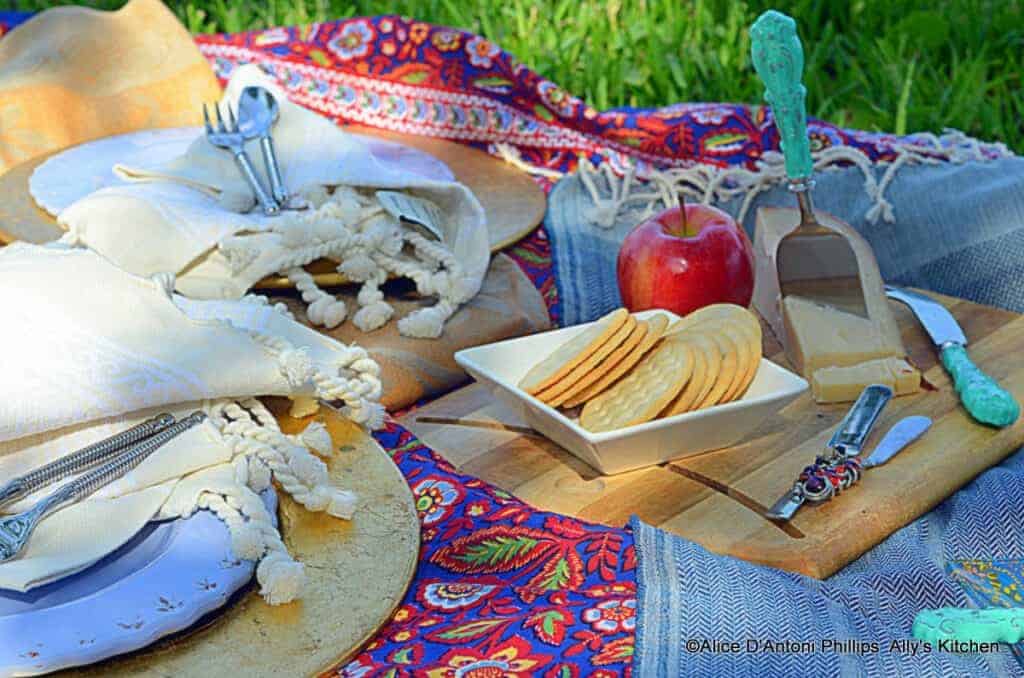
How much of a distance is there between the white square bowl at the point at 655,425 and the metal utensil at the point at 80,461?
380mm

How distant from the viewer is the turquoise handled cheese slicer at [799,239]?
1.51m

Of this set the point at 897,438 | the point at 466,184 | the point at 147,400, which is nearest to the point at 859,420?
the point at 897,438

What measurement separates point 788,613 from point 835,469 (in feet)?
0.88

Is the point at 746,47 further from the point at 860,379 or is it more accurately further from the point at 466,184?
the point at 860,379

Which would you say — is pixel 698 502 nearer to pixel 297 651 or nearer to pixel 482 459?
pixel 482 459

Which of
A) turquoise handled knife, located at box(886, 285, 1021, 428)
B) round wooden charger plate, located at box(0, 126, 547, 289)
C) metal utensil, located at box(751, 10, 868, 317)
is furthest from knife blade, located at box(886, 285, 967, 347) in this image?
round wooden charger plate, located at box(0, 126, 547, 289)

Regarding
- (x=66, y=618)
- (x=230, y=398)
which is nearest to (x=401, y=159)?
(x=230, y=398)

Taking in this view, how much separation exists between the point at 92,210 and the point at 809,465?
915 millimetres

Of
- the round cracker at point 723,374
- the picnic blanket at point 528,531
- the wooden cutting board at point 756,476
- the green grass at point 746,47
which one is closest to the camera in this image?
the picnic blanket at point 528,531

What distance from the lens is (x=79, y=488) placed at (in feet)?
3.51

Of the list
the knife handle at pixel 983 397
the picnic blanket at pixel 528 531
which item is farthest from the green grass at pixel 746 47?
the knife handle at pixel 983 397

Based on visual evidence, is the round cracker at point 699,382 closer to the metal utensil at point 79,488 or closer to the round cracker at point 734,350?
the round cracker at point 734,350

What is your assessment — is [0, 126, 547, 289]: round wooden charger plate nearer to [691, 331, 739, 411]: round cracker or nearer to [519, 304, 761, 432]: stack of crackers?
[519, 304, 761, 432]: stack of crackers

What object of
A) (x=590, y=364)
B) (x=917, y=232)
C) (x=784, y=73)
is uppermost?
(x=784, y=73)
